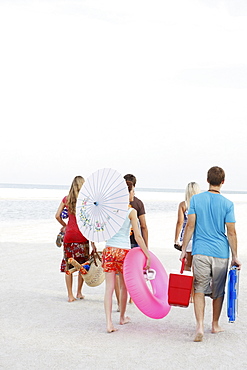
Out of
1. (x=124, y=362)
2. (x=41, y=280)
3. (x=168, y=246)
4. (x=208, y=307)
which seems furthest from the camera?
(x=168, y=246)

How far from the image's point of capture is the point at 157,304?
19.1 ft

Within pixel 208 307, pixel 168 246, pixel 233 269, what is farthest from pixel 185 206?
pixel 168 246

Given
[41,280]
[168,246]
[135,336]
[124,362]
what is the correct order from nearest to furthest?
[124,362] < [135,336] < [41,280] < [168,246]

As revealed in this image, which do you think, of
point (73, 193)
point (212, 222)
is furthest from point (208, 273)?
point (73, 193)

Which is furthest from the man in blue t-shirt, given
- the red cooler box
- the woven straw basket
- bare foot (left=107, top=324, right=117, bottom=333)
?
the woven straw basket

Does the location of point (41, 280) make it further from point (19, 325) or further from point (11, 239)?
point (11, 239)

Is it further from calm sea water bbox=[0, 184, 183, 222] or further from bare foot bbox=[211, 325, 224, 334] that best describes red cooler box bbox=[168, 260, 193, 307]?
calm sea water bbox=[0, 184, 183, 222]

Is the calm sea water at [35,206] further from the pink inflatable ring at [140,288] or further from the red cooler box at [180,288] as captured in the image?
the red cooler box at [180,288]

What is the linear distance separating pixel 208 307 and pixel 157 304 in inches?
58.5

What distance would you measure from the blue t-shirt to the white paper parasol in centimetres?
80

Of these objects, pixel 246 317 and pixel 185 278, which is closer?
pixel 185 278

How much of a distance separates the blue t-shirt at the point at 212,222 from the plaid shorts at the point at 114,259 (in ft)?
2.73

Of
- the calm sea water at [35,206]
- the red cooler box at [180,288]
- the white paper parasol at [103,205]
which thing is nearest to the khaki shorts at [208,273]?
the red cooler box at [180,288]

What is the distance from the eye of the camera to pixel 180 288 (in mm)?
5379
